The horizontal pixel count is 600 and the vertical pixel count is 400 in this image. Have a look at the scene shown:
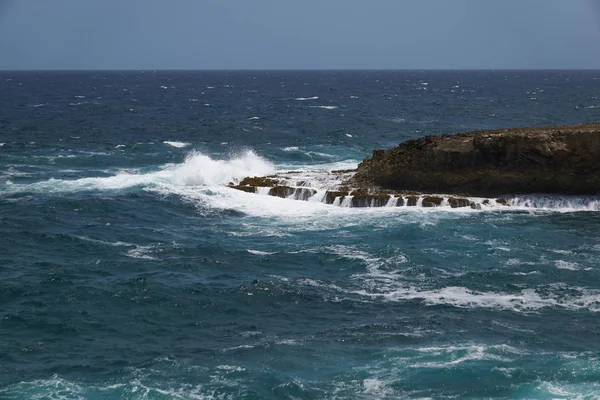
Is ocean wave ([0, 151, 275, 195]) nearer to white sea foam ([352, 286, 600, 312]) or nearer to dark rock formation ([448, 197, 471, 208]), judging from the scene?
dark rock formation ([448, 197, 471, 208])

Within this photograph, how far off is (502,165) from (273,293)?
709 inches

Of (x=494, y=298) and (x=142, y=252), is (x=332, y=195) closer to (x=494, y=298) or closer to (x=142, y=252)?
(x=142, y=252)

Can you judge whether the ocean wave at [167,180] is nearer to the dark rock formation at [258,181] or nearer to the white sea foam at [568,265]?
the dark rock formation at [258,181]

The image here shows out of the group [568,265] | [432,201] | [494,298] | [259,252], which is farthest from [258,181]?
[494,298]

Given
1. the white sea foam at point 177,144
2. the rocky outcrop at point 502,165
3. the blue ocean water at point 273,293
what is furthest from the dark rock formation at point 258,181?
the white sea foam at point 177,144

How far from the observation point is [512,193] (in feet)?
Answer: 133

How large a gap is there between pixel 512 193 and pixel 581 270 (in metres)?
11.1

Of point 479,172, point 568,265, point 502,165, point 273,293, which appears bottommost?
point 273,293

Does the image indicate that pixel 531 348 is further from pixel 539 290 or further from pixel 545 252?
pixel 545 252

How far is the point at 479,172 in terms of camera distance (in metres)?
40.8

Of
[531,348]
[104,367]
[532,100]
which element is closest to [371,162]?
[531,348]

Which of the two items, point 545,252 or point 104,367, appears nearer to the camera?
point 104,367

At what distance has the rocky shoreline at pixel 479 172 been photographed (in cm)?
4006

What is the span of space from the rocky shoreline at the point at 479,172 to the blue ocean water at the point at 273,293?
1.07 metres
